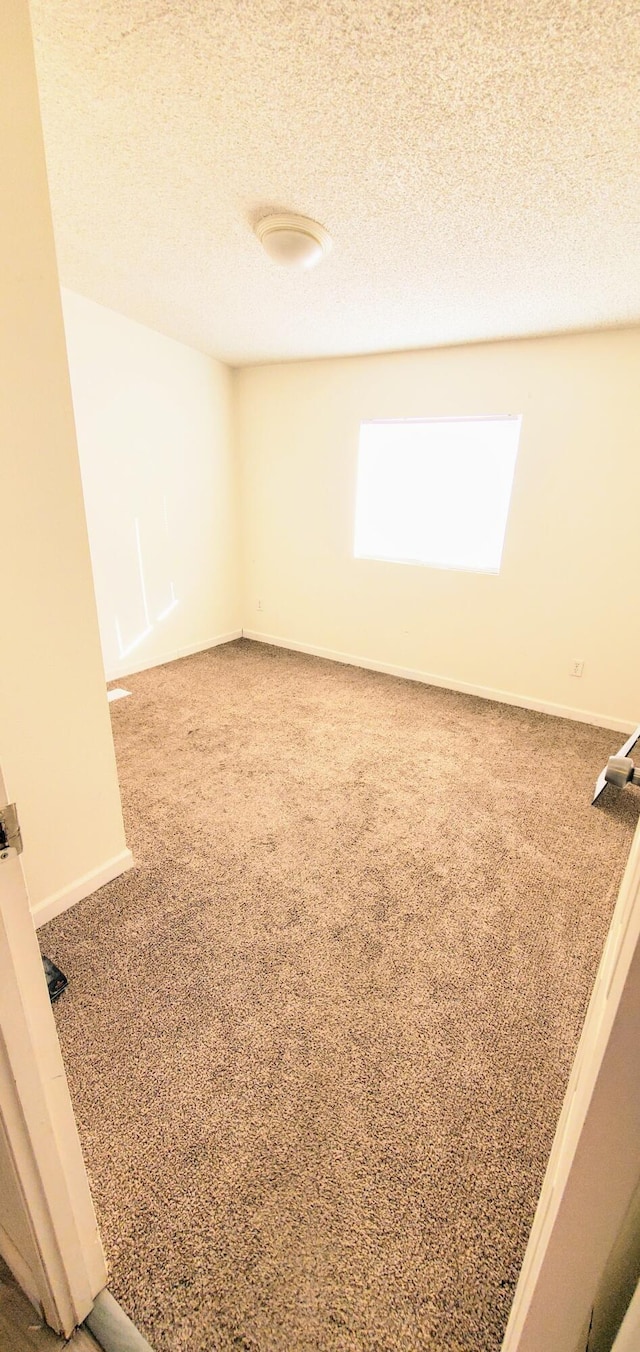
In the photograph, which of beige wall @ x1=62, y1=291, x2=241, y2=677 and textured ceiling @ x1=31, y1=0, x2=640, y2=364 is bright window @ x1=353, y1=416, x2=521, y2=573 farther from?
beige wall @ x1=62, y1=291, x2=241, y2=677

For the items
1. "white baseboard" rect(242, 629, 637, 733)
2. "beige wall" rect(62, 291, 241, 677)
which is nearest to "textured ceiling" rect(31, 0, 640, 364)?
"beige wall" rect(62, 291, 241, 677)

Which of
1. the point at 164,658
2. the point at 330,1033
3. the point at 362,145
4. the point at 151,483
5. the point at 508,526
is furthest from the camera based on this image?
the point at 164,658

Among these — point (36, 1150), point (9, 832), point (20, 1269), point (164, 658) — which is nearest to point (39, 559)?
point (9, 832)

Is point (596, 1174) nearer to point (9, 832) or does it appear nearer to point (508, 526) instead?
point (9, 832)

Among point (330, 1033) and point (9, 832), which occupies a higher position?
point (9, 832)

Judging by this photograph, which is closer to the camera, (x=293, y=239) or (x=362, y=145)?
(x=362, y=145)

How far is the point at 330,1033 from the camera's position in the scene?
49.8 inches

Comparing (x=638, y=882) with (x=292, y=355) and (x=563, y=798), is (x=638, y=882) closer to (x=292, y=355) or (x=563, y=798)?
(x=563, y=798)

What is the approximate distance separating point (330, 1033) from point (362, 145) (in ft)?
8.20

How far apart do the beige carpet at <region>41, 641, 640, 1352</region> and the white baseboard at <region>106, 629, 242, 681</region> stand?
1258mm

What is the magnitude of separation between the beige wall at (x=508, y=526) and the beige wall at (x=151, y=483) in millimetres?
351

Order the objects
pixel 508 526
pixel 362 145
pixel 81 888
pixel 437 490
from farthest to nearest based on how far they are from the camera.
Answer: pixel 437 490 → pixel 508 526 → pixel 81 888 → pixel 362 145

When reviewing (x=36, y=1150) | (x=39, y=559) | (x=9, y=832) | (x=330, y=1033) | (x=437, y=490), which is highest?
(x=437, y=490)

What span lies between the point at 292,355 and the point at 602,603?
2.76m
